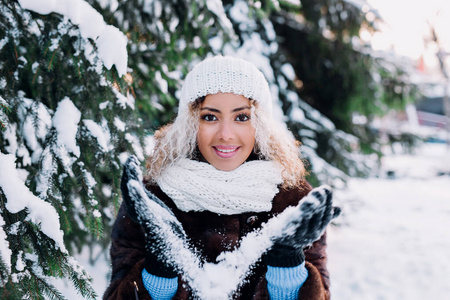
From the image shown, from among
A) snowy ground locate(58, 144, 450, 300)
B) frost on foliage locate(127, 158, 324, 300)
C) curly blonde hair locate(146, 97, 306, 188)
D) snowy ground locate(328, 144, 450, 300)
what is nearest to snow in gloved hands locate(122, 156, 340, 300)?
frost on foliage locate(127, 158, 324, 300)

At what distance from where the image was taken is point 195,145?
174cm

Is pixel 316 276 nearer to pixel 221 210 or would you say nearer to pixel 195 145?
Result: pixel 221 210

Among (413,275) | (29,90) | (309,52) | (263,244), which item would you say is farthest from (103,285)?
(309,52)

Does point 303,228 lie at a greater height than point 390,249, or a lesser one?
lesser

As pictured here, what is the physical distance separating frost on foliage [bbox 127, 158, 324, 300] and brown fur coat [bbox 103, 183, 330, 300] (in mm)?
120

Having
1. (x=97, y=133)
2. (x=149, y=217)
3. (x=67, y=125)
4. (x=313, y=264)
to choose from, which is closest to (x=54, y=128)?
(x=67, y=125)

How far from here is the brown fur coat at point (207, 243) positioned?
1.50 m

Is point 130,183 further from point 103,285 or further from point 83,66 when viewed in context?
point 103,285

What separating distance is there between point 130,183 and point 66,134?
671 mm

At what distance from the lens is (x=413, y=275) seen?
3982 mm

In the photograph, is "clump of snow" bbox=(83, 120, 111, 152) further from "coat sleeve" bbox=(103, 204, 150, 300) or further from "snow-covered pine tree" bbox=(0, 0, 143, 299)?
"coat sleeve" bbox=(103, 204, 150, 300)

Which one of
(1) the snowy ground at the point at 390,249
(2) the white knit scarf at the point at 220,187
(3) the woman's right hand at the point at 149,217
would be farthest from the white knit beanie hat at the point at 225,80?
(1) the snowy ground at the point at 390,249

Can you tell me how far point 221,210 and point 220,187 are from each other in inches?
4.2

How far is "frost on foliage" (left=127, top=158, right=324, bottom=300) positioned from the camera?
1.28 meters
